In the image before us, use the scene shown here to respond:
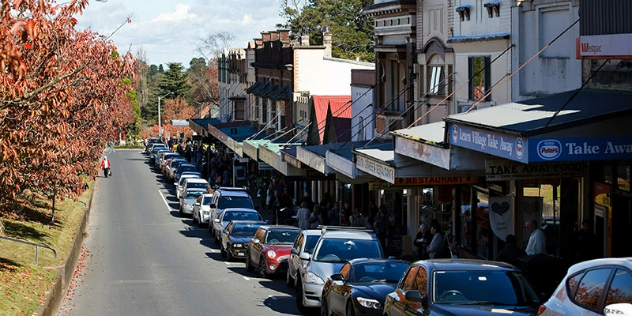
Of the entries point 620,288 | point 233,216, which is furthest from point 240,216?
point 620,288

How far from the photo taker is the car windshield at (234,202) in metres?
38.7

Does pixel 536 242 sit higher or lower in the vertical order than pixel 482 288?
lower

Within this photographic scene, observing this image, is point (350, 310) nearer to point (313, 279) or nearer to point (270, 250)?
point (313, 279)

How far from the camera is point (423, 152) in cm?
2169

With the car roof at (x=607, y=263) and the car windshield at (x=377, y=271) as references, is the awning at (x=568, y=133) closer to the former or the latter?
the car windshield at (x=377, y=271)

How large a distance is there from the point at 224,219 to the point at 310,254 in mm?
13635

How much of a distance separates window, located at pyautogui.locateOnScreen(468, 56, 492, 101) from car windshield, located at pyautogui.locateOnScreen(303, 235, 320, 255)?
7.20 metres

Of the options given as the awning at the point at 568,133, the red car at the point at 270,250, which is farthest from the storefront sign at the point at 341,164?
the awning at the point at 568,133

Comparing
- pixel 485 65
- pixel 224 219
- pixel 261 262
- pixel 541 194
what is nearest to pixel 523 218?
pixel 541 194

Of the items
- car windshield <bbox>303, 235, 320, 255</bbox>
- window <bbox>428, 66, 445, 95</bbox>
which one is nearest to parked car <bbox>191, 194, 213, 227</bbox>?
window <bbox>428, 66, 445, 95</bbox>

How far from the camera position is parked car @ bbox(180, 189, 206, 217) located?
46.8 metres

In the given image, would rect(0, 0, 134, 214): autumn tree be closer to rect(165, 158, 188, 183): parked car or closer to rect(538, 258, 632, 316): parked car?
rect(538, 258, 632, 316): parked car

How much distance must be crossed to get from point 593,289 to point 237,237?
21.6 meters

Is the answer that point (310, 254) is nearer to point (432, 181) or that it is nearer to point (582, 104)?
point (432, 181)
